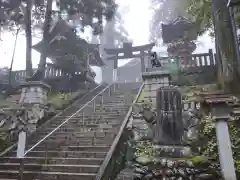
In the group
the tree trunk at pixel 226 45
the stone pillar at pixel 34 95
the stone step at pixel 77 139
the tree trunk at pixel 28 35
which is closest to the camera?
the stone step at pixel 77 139

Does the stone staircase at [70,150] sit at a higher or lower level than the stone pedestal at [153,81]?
lower

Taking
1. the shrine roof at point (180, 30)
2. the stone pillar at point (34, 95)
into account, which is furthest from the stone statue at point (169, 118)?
the shrine roof at point (180, 30)

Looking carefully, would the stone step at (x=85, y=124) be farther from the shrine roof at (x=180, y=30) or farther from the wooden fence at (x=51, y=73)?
the shrine roof at (x=180, y=30)

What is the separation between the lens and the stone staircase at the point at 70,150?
6645mm

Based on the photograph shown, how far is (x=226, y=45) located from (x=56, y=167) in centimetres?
763

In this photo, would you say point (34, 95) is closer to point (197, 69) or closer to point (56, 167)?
point (56, 167)

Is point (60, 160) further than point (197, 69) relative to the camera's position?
No

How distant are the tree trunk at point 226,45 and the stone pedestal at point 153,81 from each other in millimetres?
2392

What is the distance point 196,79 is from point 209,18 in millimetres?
3414

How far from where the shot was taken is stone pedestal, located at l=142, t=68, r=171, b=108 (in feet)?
34.9

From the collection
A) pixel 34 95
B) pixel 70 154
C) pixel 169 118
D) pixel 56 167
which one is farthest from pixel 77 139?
pixel 34 95

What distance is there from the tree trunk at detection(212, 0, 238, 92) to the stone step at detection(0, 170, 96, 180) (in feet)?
20.1

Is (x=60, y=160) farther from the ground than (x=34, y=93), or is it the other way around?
(x=34, y=93)

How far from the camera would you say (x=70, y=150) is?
7.86m
